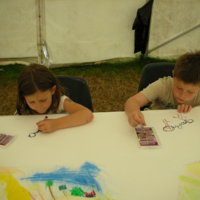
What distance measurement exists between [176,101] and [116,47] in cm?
213

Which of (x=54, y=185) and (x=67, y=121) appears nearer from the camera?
(x=54, y=185)

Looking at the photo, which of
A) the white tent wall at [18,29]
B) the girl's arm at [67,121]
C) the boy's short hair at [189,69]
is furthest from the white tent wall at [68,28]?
the girl's arm at [67,121]

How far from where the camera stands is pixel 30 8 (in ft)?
8.96

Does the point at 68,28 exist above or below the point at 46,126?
above

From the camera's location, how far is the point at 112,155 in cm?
81

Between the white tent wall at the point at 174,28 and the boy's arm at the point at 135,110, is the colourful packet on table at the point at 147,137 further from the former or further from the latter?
the white tent wall at the point at 174,28

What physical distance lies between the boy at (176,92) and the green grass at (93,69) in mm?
1847

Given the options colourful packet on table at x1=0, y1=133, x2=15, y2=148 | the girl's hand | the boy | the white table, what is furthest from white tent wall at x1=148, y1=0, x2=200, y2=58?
colourful packet on table at x1=0, y1=133, x2=15, y2=148

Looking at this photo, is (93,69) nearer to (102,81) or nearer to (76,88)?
(102,81)

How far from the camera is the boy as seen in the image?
1.04 meters

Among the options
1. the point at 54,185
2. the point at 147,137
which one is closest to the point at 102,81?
the point at 147,137

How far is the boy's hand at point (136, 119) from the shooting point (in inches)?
37.9

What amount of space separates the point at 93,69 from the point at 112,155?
2525 millimetres

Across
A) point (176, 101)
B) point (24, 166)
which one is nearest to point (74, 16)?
point (176, 101)
